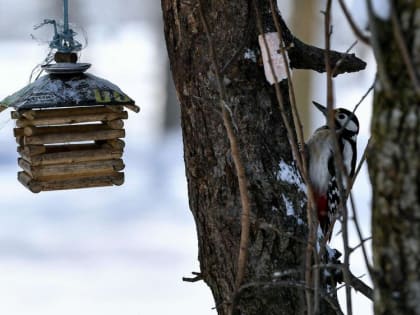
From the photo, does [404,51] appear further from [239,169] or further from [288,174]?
[288,174]

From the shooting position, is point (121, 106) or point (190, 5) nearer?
point (190, 5)

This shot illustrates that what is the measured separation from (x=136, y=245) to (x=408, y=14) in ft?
26.4

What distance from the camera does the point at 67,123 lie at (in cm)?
403

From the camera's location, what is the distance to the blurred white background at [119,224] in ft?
27.2

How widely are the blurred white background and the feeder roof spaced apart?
0.16 m

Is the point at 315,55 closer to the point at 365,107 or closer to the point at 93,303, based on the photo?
the point at 93,303

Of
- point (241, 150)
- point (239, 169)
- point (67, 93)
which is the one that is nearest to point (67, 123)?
point (67, 93)

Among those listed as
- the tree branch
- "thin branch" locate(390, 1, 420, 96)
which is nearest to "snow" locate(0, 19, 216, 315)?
the tree branch

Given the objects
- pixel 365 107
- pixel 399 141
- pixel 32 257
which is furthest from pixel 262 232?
pixel 365 107

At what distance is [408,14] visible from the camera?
2.11 m

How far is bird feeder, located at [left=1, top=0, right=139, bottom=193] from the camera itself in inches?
156

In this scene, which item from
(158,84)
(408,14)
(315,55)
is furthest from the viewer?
(158,84)

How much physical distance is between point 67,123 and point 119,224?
7080 millimetres

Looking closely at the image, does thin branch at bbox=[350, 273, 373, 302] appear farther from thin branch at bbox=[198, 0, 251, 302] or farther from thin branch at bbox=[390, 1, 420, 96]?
thin branch at bbox=[390, 1, 420, 96]
